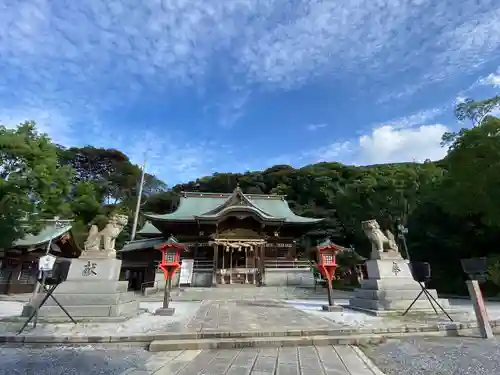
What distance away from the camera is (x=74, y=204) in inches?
1121

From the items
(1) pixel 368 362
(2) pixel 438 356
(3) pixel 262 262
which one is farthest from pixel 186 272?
(2) pixel 438 356

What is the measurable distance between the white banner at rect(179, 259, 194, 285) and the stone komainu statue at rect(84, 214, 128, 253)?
9.98 m

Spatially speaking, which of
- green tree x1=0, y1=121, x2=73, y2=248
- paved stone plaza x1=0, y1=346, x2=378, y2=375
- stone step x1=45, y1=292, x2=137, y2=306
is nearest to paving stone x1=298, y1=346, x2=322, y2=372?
paved stone plaza x1=0, y1=346, x2=378, y2=375

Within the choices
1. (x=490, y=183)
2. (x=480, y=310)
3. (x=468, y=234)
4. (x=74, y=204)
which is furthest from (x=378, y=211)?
(x=74, y=204)

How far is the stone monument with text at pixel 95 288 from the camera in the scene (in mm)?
6387

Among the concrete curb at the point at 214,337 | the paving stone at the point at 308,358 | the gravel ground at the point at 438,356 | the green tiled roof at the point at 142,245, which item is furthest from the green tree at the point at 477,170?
the green tiled roof at the point at 142,245

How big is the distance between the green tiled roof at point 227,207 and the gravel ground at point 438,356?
14.8 meters

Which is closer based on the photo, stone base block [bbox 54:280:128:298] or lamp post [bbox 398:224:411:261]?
stone base block [bbox 54:280:128:298]

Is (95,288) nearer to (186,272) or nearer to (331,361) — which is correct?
(331,361)

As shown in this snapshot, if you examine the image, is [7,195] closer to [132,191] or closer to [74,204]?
[74,204]

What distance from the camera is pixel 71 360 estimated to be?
3.86 meters

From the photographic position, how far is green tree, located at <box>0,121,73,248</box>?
12203 millimetres

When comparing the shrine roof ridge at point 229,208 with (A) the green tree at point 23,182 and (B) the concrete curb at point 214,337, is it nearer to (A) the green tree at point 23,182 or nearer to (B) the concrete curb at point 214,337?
(A) the green tree at point 23,182

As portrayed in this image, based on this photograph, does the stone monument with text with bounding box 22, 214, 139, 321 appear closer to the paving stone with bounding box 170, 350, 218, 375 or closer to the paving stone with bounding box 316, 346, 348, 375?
the paving stone with bounding box 170, 350, 218, 375
